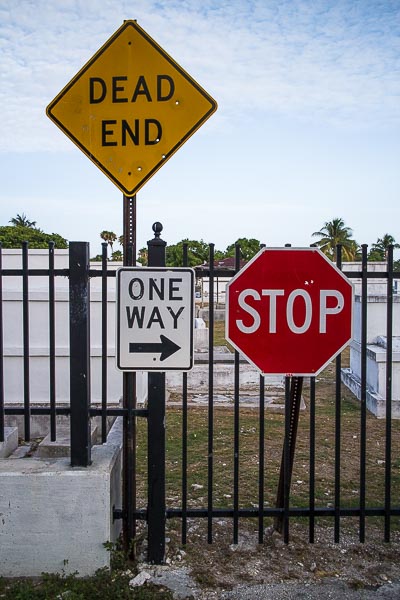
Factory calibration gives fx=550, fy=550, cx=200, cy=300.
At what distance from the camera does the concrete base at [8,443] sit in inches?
144

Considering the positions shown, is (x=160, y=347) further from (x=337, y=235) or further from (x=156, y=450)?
(x=337, y=235)

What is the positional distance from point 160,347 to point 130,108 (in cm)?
151

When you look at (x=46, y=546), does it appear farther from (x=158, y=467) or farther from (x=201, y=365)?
(x=201, y=365)

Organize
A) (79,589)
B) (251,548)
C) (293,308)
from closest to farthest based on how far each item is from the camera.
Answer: (79,589) < (293,308) < (251,548)

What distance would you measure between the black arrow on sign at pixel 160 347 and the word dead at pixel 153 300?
0.10 metres

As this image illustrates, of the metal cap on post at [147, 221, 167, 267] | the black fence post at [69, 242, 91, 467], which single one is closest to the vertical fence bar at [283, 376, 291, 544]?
the metal cap on post at [147, 221, 167, 267]

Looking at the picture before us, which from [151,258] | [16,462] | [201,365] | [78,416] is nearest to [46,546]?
[16,462]

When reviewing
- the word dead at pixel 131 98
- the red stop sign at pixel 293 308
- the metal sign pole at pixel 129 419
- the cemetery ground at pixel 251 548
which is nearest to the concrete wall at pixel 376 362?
the cemetery ground at pixel 251 548

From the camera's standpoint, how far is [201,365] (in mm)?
11641

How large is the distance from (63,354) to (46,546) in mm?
4907

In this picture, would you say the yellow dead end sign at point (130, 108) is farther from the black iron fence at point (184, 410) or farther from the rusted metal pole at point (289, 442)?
the rusted metal pole at point (289, 442)

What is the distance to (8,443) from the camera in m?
3.75

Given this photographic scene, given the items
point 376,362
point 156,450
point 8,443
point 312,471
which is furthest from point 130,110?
point 376,362

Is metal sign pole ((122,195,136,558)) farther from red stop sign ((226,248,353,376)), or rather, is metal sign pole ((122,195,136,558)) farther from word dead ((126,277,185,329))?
red stop sign ((226,248,353,376))
